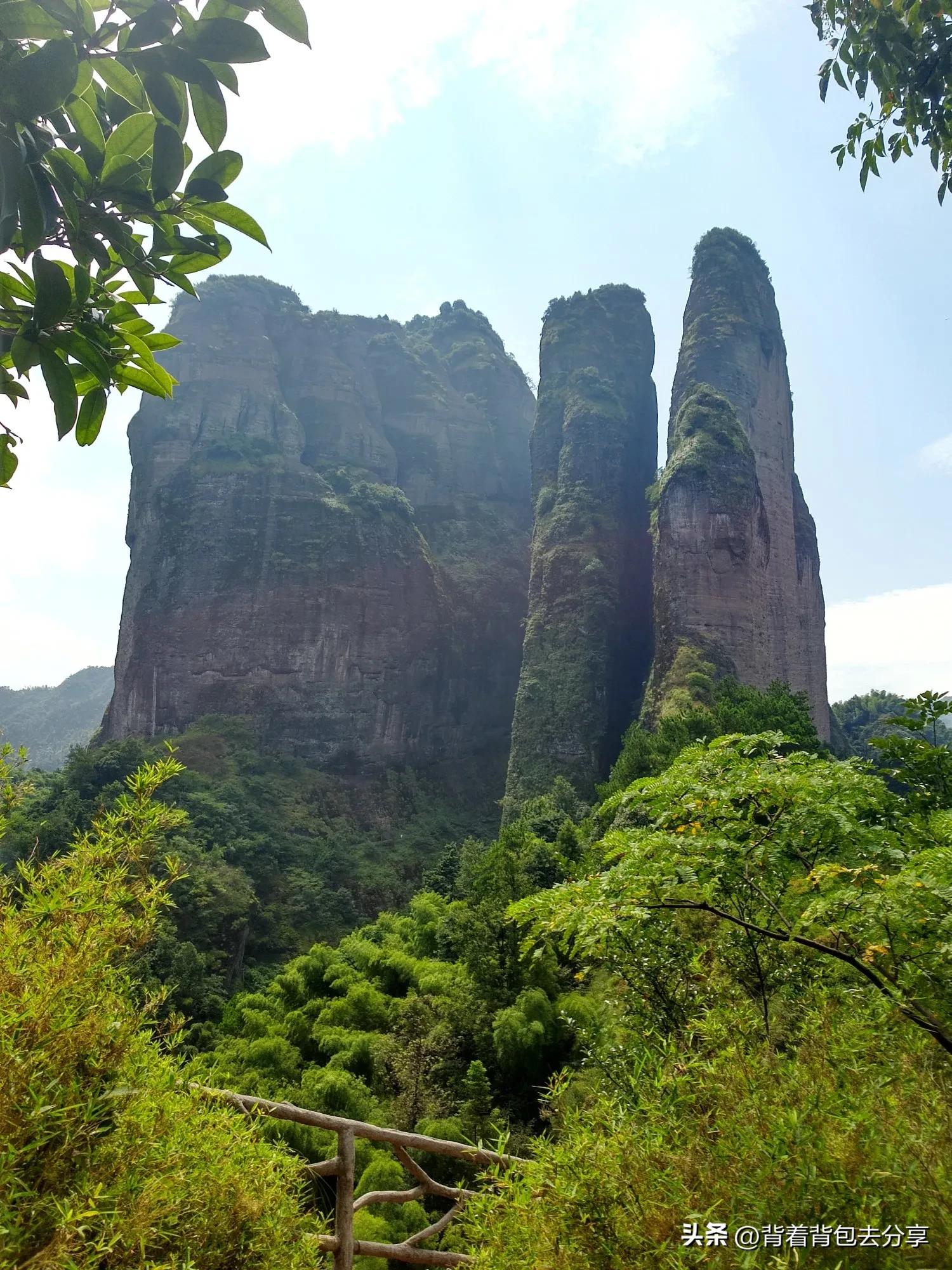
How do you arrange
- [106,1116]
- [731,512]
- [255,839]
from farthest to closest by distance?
[255,839]
[731,512]
[106,1116]

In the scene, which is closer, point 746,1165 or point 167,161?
point 167,161

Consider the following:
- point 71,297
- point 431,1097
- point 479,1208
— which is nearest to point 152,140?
point 71,297

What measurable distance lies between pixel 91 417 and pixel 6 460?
0.28 m

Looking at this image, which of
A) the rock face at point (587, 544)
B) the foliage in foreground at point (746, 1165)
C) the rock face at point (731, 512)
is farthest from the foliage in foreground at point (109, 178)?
the rock face at point (587, 544)

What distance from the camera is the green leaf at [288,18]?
1.25m

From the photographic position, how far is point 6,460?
158 cm

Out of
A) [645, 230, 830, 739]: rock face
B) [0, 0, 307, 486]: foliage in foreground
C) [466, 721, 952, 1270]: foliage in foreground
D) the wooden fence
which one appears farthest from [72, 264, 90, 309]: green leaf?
[645, 230, 830, 739]: rock face

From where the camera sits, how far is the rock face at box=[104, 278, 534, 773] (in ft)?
121

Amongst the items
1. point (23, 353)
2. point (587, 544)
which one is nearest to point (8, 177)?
point (23, 353)

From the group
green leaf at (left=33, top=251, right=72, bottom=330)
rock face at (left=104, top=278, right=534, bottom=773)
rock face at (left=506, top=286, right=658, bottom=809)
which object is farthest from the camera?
rock face at (left=104, top=278, right=534, bottom=773)

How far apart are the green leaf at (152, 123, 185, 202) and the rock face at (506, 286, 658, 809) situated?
28647 mm

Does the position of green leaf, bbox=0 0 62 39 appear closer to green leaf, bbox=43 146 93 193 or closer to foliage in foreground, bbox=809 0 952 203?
green leaf, bbox=43 146 93 193

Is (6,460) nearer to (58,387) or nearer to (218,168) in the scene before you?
(58,387)

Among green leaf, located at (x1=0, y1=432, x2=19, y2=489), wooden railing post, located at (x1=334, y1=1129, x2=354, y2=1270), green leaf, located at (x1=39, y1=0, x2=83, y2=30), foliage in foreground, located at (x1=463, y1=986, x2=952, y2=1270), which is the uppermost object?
green leaf, located at (x1=39, y1=0, x2=83, y2=30)
